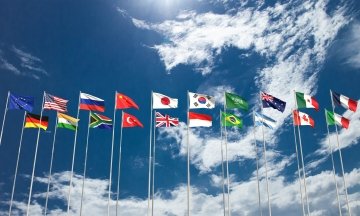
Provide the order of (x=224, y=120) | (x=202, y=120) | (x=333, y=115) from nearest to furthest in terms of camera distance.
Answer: (x=202, y=120)
(x=224, y=120)
(x=333, y=115)

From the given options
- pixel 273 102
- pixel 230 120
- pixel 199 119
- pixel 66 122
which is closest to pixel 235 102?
pixel 230 120

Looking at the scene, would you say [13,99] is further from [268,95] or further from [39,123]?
[268,95]

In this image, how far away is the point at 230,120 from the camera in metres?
41.2

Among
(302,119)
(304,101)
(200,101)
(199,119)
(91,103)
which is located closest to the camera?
(199,119)

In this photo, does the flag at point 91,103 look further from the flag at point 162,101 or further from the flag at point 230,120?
the flag at point 230,120

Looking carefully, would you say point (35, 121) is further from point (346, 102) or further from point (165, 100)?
point (346, 102)

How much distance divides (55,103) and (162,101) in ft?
34.6

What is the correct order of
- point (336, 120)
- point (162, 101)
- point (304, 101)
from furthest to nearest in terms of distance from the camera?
1. point (336, 120)
2. point (304, 101)
3. point (162, 101)

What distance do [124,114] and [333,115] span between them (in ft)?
74.7

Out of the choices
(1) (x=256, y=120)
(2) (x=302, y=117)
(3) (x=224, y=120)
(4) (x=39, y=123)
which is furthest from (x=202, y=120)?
(4) (x=39, y=123)

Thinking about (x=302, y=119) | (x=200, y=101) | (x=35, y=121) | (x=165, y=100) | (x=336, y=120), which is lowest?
(x=35, y=121)

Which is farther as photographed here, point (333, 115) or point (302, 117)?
point (333, 115)

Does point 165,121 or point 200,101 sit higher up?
point 200,101

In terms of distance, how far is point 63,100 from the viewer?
40875mm
